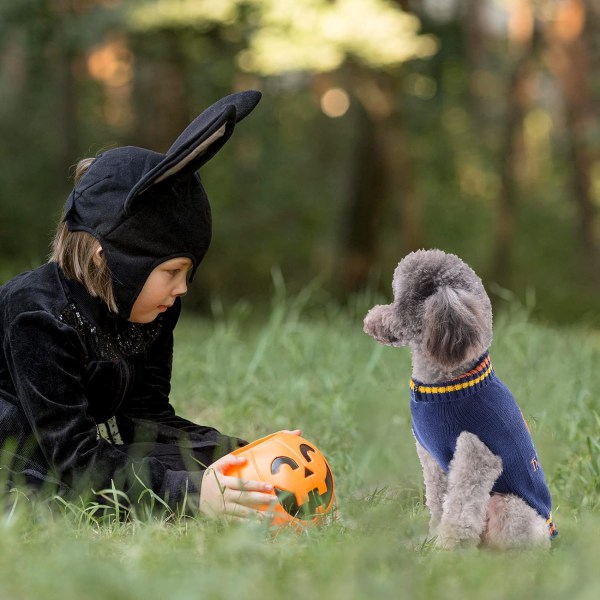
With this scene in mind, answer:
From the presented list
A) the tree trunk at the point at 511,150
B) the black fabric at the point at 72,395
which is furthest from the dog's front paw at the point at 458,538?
the tree trunk at the point at 511,150

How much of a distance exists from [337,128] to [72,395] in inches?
706

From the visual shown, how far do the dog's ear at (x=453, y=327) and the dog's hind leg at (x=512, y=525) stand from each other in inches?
17.8

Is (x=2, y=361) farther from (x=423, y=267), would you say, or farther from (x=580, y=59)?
(x=580, y=59)

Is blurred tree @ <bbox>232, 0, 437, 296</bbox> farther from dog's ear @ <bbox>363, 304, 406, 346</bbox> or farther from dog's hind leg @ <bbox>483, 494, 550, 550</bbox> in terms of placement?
dog's hind leg @ <bbox>483, 494, 550, 550</bbox>

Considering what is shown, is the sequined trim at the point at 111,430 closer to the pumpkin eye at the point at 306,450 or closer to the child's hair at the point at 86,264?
the child's hair at the point at 86,264

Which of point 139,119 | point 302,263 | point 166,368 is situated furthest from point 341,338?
point 302,263

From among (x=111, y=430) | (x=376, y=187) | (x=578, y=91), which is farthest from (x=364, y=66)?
(x=111, y=430)

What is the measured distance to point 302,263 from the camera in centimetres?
1645

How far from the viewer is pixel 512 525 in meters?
2.80

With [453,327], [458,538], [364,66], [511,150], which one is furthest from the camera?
[511,150]

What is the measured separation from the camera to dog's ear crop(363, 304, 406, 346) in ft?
9.50

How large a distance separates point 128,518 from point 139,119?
11.1 metres

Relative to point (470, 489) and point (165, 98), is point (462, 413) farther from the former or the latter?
point (165, 98)

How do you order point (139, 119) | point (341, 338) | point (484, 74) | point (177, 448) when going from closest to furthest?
point (177, 448)
point (341, 338)
point (139, 119)
point (484, 74)
